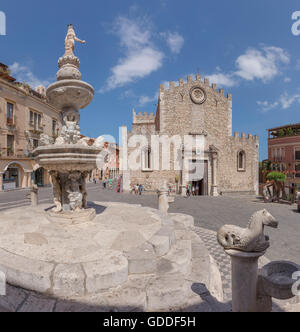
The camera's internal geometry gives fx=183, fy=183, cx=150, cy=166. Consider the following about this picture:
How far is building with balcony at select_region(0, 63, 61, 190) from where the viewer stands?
20.9 metres

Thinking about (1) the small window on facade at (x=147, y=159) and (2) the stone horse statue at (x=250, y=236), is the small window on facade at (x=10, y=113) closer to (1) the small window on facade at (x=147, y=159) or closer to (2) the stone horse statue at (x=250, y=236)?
(1) the small window on facade at (x=147, y=159)

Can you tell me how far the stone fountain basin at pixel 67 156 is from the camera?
3.83 meters

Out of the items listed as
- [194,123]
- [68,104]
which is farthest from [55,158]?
[194,123]

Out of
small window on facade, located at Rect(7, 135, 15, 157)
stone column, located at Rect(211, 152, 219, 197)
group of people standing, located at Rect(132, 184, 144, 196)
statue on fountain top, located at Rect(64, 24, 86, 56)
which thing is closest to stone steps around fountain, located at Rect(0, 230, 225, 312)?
statue on fountain top, located at Rect(64, 24, 86, 56)

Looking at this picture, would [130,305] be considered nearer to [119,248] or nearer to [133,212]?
[119,248]

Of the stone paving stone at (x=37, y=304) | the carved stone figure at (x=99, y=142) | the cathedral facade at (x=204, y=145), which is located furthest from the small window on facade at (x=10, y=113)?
the stone paving stone at (x=37, y=304)

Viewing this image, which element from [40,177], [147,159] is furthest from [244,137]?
[40,177]

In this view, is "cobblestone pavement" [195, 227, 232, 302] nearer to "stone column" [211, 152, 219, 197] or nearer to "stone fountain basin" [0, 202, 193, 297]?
"stone fountain basin" [0, 202, 193, 297]

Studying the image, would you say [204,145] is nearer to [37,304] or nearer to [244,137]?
[244,137]

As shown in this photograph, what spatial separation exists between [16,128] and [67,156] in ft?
79.2

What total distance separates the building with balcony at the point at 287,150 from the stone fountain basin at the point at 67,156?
31576 millimetres

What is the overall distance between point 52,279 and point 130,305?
991 millimetres

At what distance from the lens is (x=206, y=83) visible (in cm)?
2030

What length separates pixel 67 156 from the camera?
382 cm
